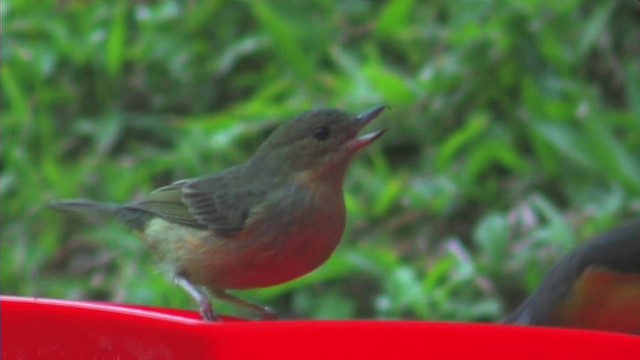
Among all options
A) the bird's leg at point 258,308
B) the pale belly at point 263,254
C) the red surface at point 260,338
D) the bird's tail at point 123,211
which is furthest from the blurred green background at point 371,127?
the red surface at point 260,338

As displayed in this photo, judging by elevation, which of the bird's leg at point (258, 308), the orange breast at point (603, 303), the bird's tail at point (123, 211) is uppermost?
the bird's tail at point (123, 211)

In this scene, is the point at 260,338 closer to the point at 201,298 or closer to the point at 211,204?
the point at 201,298

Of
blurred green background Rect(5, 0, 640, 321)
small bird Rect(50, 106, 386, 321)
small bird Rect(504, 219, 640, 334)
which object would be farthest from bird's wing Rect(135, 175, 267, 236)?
blurred green background Rect(5, 0, 640, 321)

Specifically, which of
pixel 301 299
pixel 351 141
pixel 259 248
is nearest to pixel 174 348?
pixel 259 248

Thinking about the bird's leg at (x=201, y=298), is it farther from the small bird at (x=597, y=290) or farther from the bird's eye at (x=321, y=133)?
the small bird at (x=597, y=290)

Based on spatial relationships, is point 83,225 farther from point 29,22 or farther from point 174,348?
point 174,348

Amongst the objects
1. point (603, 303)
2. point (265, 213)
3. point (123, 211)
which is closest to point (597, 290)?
point (603, 303)
